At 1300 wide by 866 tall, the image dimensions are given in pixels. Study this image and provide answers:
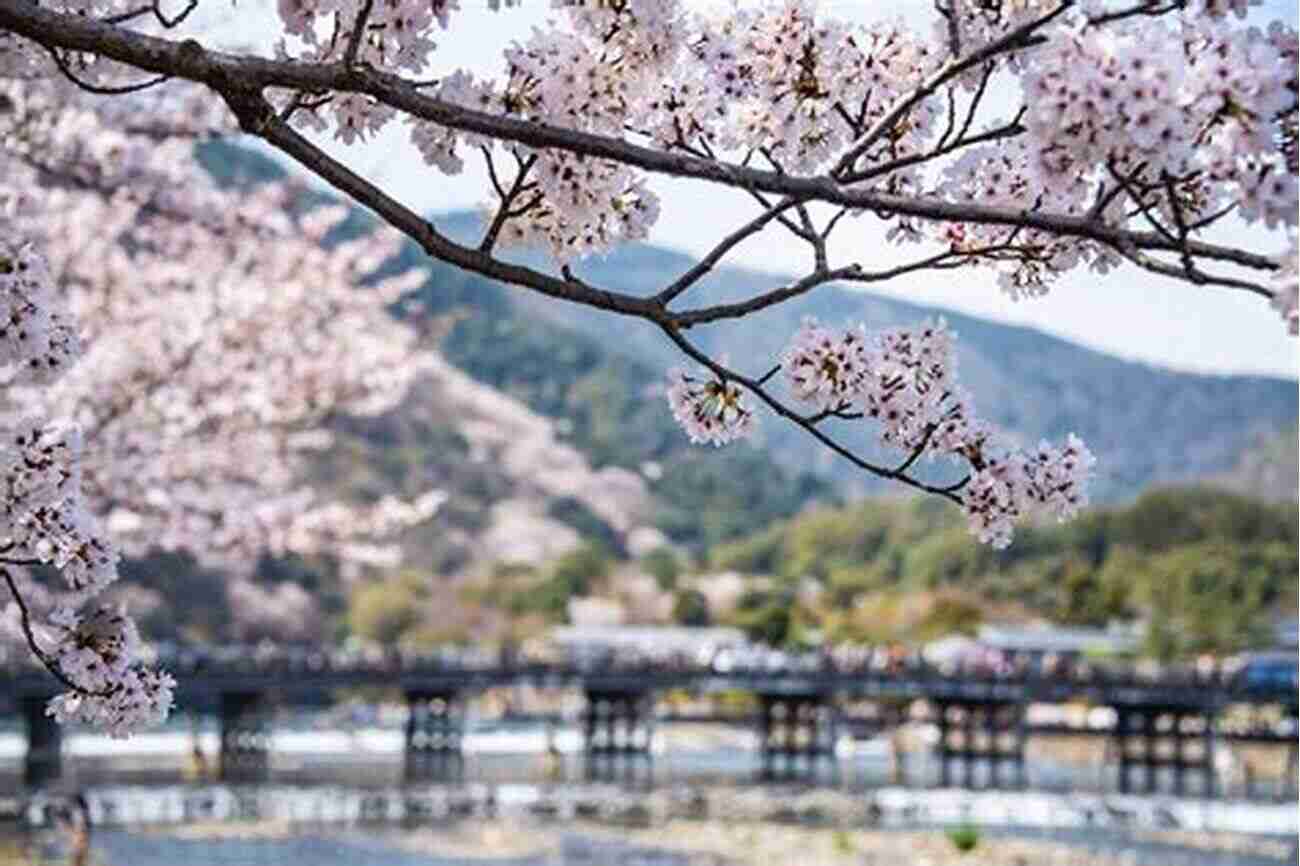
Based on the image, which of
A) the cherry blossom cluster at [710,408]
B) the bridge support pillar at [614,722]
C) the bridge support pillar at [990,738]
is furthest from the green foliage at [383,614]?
the cherry blossom cluster at [710,408]

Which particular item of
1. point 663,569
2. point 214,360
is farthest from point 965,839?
point 663,569

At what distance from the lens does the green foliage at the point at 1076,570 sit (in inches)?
3642

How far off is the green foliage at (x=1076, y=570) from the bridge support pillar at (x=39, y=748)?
1679 inches

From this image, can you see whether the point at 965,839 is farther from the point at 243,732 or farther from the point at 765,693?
the point at 765,693

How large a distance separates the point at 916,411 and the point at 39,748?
4807 cm

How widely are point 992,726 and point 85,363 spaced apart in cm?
4923

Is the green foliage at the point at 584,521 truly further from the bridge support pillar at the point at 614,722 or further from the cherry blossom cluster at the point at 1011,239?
the cherry blossom cluster at the point at 1011,239

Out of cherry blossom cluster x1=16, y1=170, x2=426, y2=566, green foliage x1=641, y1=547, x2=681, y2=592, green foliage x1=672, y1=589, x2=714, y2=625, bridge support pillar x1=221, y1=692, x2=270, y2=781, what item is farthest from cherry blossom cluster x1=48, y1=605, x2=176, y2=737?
green foliage x1=641, y1=547, x2=681, y2=592

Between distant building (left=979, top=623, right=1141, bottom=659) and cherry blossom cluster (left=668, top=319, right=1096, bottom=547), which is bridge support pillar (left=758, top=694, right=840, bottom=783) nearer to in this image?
distant building (left=979, top=623, right=1141, bottom=659)

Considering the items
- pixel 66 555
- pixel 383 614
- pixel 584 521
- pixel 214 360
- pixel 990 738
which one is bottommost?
pixel 990 738

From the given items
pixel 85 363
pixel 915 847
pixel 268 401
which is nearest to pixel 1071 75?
pixel 85 363

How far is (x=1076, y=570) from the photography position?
342 feet

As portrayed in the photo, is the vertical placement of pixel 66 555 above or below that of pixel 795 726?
above

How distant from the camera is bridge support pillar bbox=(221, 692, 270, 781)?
56.9m
